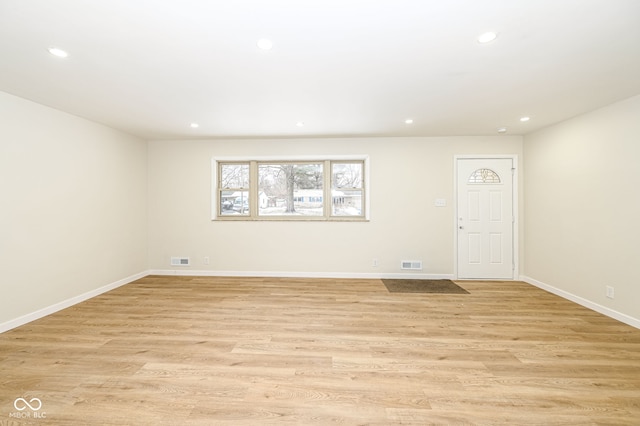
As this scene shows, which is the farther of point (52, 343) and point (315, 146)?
point (315, 146)

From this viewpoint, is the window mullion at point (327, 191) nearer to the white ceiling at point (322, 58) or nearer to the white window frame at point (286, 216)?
the white window frame at point (286, 216)

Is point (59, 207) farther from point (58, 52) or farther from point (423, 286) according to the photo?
point (423, 286)

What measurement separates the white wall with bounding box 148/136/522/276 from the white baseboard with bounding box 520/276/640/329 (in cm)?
129

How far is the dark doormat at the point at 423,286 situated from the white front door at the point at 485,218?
523 mm

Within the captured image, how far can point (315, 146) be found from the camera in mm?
4887

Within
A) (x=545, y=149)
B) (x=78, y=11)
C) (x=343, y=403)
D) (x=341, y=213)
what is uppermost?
(x=78, y=11)

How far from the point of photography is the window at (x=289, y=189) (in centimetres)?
505

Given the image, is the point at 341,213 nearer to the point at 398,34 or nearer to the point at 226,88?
the point at 226,88

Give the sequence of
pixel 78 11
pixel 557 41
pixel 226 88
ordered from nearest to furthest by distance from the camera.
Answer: pixel 78 11 < pixel 557 41 < pixel 226 88

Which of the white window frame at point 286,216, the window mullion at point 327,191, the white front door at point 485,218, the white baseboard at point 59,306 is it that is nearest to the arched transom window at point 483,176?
the white front door at point 485,218

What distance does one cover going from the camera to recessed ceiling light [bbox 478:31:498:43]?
1881 millimetres

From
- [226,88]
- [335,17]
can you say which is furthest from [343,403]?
[226,88]

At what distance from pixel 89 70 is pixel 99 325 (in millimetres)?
2572

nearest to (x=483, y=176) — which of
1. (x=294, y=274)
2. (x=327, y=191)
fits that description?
(x=327, y=191)
